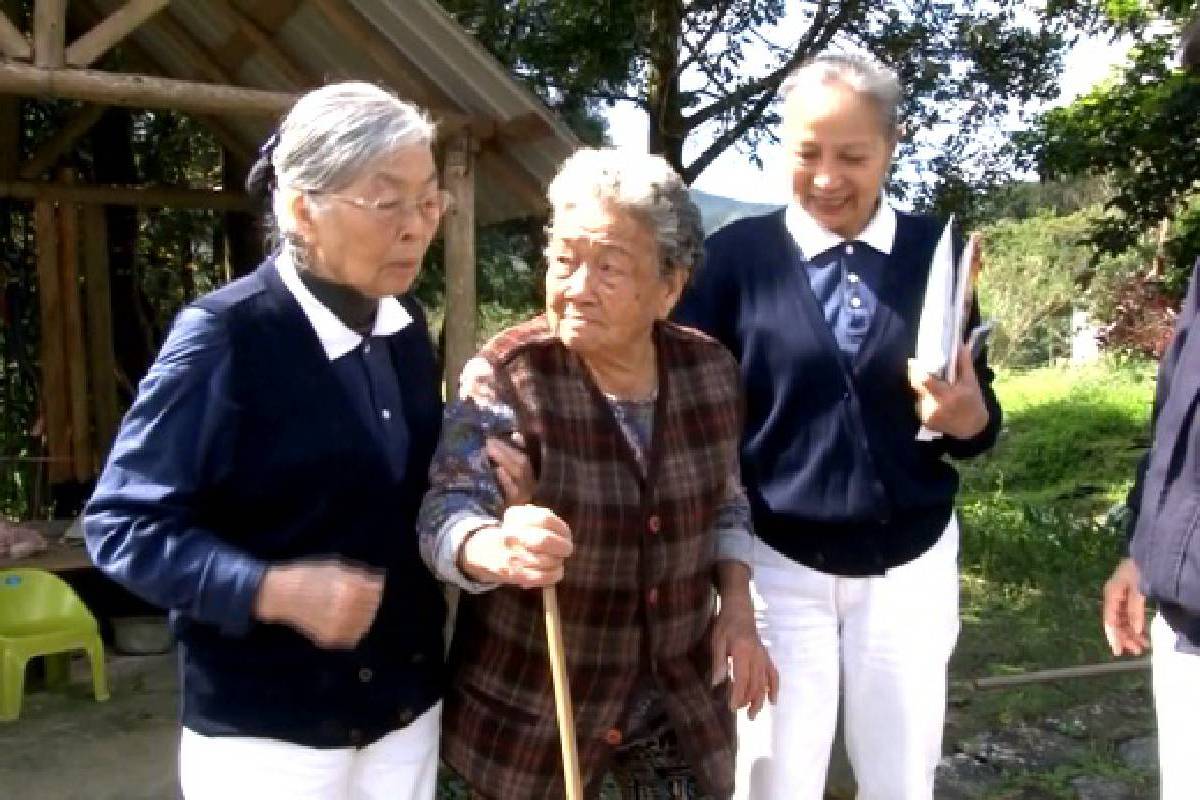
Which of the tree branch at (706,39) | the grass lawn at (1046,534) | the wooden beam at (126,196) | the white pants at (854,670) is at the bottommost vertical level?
the grass lawn at (1046,534)

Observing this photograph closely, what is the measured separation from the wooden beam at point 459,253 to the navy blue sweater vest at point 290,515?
123 inches

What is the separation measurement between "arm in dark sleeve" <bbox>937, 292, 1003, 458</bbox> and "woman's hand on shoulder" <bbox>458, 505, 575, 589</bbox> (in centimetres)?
103

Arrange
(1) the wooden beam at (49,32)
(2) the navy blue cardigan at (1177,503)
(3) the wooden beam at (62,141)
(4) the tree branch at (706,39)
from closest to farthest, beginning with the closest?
1. (2) the navy blue cardigan at (1177,503)
2. (1) the wooden beam at (49,32)
3. (3) the wooden beam at (62,141)
4. (4) the tree branch at (706,39)

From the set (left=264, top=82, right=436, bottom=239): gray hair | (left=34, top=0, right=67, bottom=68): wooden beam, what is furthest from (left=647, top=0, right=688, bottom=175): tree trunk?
(left=264, top=82, right=436, bottom=239): gray hair

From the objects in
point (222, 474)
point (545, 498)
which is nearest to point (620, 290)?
point (545, 498)

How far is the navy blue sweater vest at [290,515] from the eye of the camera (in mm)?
1779

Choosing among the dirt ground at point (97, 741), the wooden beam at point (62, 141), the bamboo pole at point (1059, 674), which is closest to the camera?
the dirt ground at point (97, 741)

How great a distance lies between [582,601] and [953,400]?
767mm

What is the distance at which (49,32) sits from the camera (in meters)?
4.53

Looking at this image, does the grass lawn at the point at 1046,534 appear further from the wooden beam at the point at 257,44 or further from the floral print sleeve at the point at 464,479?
the wooden beam at the point at 257,44

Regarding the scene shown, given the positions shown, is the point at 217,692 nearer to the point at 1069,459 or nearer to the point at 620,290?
the point at 620,290

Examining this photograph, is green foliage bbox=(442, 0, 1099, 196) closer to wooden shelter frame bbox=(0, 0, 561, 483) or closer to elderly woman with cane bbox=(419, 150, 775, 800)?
wooden shelter frame bbox=(0, 0, 561, 483)

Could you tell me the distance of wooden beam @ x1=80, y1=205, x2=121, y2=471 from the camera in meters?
7.29

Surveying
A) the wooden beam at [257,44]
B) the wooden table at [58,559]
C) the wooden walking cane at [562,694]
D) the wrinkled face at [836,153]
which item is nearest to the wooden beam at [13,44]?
the wooden beam at [257,44]
